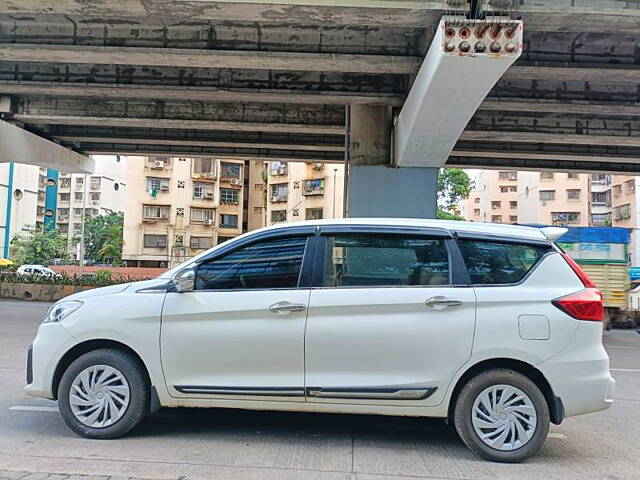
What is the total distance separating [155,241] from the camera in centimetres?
5066

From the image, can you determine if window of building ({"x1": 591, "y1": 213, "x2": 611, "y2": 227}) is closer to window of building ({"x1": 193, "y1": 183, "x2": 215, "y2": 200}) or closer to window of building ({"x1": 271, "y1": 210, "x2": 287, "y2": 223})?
window of building ({"x1": 271, "y1": 210, "x2": 287, "y2": 223})

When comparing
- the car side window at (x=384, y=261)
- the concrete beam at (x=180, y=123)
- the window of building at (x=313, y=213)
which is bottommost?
the car side window at (x=384, y=261)

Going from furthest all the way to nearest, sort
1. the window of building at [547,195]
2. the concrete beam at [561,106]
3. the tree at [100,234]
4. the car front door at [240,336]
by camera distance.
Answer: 1. the tree at [100,234]
2. the window of building at [547,195]
3. the concrete beam at [561,106]
4. the car front door at [240,336]

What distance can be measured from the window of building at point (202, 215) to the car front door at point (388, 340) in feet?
159

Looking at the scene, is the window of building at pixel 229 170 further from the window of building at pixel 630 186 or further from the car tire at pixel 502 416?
the car tire at pixel 502 416

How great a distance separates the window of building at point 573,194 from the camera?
211 feet

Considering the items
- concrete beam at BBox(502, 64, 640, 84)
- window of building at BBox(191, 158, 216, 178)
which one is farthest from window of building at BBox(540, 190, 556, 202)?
concrete beam at BBox(502, 64, 640, 84)

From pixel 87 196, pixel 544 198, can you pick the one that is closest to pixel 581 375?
pixel 544 198

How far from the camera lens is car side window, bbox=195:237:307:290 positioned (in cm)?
469

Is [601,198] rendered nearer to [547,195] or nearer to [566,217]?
[566,217]

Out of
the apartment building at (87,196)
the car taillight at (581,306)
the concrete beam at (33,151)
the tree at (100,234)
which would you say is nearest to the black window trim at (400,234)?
the car taillight at (581,306)

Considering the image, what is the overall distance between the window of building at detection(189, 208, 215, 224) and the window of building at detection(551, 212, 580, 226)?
3923 centimetres

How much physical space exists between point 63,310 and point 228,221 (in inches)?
1948

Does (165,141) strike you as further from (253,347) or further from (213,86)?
(253,347)
